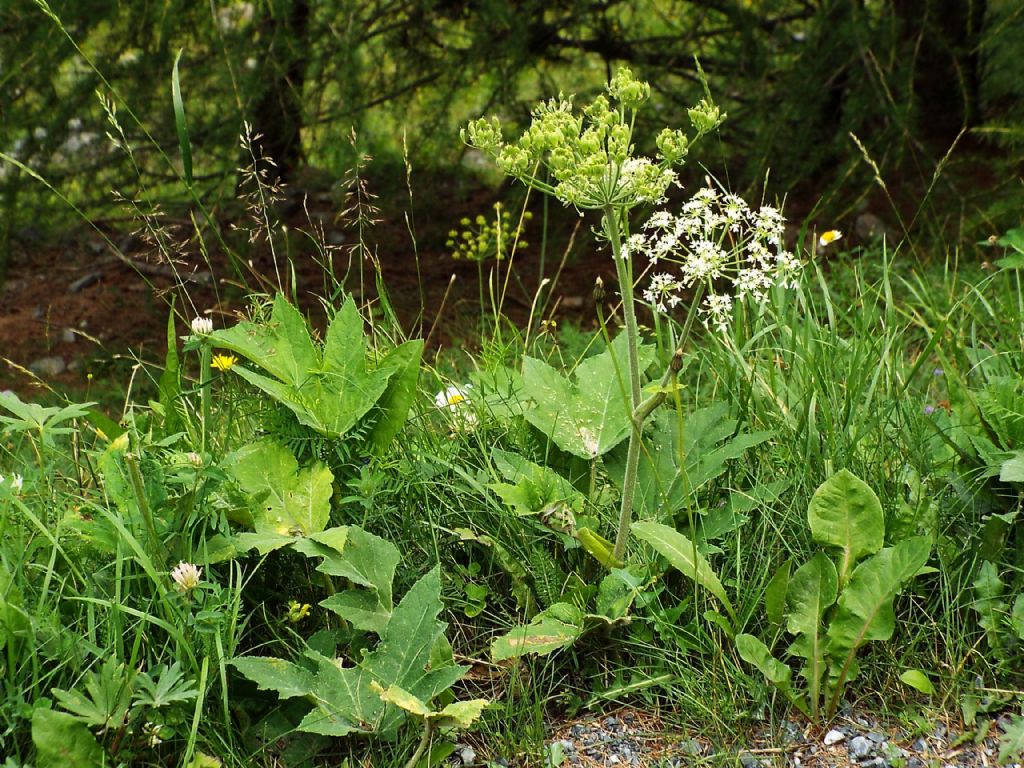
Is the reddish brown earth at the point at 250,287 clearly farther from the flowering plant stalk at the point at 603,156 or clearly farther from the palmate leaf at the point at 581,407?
the flowering plant stalk at the point at 603,156

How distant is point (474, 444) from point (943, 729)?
42.1 inches

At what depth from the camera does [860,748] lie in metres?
1.64

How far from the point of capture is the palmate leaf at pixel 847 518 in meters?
1.77

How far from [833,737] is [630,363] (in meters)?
0.70

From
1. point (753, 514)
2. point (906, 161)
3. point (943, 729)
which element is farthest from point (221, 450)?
point (906, 161)

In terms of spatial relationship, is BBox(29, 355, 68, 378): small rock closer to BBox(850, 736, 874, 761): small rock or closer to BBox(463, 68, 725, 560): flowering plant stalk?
BBox(463, 68, 725, 560): flowering plant stalk

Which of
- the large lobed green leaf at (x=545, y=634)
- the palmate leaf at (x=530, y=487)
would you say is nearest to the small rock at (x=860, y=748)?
the large lobed green leaf at (x=545, y=634)

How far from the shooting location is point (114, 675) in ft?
5.00

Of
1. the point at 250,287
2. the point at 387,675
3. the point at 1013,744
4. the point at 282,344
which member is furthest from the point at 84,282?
the point at 1013,744

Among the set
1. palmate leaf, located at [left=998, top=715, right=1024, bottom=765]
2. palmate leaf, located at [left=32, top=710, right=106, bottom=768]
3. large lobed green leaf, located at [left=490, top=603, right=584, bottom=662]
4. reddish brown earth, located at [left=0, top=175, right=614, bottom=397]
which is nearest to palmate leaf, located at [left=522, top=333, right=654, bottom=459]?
large lobed green leaf, located at [left=490, top=603, right=584, bottom=662]

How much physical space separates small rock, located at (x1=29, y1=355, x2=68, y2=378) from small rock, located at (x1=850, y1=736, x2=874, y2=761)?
334cm

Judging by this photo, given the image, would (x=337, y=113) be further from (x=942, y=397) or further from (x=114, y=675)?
(x=114, y=675)

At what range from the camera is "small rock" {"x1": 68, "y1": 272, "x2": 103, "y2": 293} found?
468 cm

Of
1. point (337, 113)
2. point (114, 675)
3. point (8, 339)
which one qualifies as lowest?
point (8, 339)
